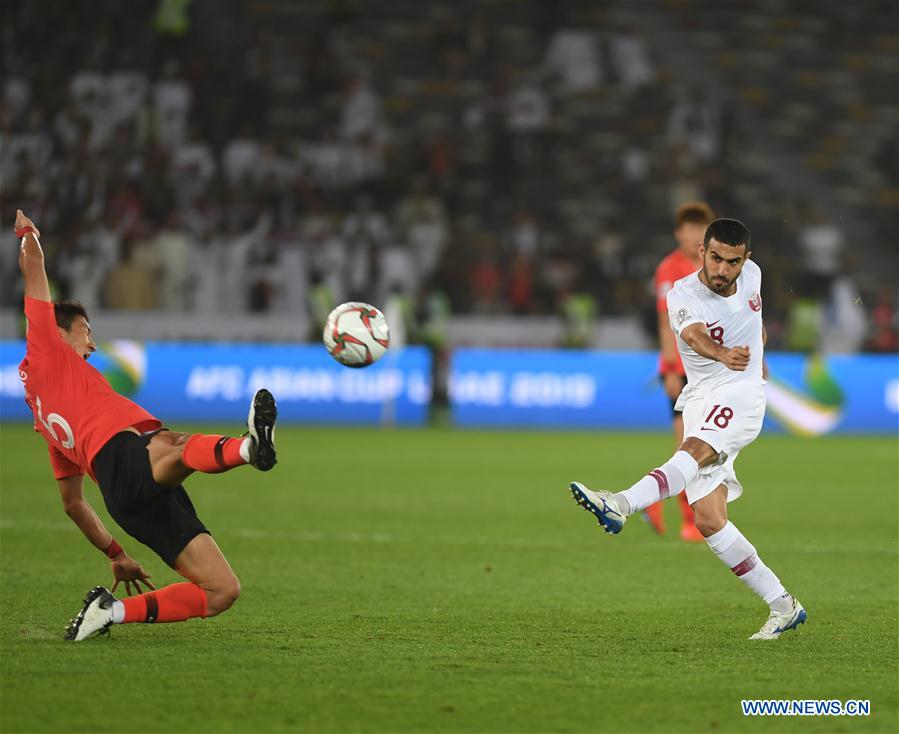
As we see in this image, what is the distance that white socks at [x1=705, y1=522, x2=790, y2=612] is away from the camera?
6.71 metres

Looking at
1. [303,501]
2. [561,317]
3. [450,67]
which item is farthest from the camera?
[450,67]

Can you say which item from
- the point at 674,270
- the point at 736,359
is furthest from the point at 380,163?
the point at 736,359

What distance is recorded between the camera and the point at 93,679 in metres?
5.49

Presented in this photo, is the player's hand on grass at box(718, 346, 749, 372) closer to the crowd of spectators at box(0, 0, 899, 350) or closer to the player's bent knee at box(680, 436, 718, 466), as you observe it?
the player's bent knee at box(680, 436, 718, 466)

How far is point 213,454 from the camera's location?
5.90m

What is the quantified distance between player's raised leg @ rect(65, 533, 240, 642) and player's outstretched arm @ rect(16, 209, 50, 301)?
126cm

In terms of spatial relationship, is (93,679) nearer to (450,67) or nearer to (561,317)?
(561,317)

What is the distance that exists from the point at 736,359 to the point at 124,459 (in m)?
2.60

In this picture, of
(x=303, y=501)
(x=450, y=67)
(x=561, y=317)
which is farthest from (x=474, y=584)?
(x=450, y=67)

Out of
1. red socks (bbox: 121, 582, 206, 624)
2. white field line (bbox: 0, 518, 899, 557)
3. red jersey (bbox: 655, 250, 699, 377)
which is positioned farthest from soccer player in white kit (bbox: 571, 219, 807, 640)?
red jersey (bbox: 655, 250, 699, 377)

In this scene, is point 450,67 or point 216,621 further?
point 450,67

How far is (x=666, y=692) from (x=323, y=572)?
3.63 m

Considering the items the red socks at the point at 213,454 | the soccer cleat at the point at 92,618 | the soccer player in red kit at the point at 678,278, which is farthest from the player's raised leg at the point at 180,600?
the soccer player in red kit at the point at 678,278
